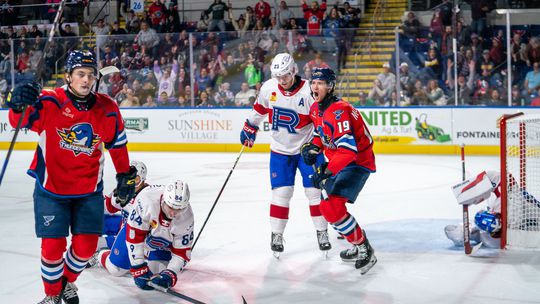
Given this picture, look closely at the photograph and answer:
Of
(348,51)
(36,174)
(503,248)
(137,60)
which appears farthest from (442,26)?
(36,174)

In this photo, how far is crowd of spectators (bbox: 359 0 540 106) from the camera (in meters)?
11.6

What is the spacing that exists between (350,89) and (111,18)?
767 cm

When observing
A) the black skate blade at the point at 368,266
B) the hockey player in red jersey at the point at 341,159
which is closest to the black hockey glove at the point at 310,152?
the hockey player in red jersey at the point at 341,159

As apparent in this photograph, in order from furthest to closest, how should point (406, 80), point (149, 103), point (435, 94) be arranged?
1. point (149, 103)
2. point (406, 80)
3. point (435, 94)

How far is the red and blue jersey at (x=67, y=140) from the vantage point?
13.6 ft

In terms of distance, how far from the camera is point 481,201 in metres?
5.64

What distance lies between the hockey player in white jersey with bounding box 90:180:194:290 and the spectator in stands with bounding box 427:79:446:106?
25.9ft

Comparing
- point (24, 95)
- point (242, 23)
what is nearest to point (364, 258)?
point (24, 95)

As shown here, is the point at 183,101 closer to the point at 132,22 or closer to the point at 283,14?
the point at 283,14

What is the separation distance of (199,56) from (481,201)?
8.63 meters

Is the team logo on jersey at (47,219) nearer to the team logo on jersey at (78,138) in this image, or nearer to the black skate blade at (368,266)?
the team logo on jersey at (78,138)

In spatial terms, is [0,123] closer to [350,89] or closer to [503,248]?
[350,89]

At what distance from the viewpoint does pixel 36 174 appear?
4223 mm

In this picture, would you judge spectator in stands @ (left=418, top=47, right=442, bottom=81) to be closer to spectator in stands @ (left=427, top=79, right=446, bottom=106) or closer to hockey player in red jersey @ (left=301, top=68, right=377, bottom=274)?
spectator in stands @ (left=427, top=79, right=446, bottom=106)
